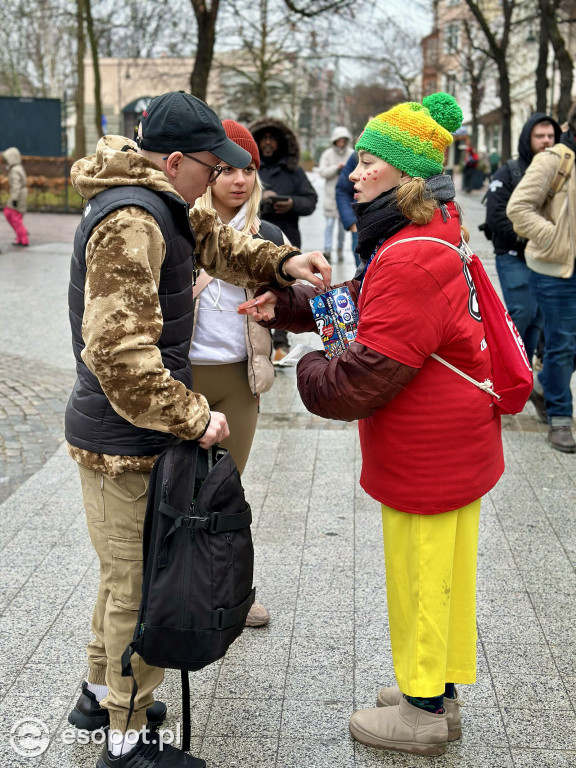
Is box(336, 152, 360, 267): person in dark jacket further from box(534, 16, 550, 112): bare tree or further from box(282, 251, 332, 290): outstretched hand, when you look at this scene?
box(534, 16, 550, 112): bare tree

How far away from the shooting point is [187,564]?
96.0 inches

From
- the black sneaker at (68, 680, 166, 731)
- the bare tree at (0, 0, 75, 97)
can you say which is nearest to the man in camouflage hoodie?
the black sneaker at (68, 680, 166, 731)

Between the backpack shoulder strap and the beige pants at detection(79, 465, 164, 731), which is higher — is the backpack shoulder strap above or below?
above

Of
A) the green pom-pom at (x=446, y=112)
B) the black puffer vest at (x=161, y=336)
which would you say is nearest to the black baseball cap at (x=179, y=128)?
the black puffer vest at (x=161, y=336)

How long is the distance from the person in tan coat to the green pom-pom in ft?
9.77

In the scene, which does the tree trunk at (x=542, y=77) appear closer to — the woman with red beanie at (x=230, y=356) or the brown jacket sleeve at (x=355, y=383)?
the woman with red beanie at (x=230, y=356)

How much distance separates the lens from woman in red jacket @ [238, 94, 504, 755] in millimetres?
2516

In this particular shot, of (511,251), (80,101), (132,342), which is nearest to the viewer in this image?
(132,342)

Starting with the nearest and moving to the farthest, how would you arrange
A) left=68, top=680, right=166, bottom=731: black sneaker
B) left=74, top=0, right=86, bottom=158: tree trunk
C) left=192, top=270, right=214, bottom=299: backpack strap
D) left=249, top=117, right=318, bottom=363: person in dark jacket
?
left=68, top=680, right=166, bottom=731: black sneaker → left=192, top=270, right=214, bottom=299: backpack strap → left=249, top=117, right=318, bottom=363: person in dark jacket → left=74, top=0, right=86, bottom=158: tree trunk

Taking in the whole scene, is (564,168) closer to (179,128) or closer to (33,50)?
(179,128)

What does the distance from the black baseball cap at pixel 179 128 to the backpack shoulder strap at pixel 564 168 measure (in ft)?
12.5

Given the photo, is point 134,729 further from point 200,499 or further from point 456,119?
point 456,119

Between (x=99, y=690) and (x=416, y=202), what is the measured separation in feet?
6.08

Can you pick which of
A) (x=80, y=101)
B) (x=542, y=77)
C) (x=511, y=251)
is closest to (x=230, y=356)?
(x=511, y=251)
